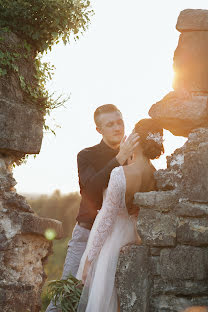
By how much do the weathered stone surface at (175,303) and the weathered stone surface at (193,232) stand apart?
13.7 inches

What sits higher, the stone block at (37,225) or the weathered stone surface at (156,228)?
the stone block at (37,225)

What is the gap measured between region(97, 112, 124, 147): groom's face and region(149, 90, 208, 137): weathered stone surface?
713 mm

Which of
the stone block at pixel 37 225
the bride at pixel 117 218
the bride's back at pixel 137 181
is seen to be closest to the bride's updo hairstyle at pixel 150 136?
the bride at pixel 117 218

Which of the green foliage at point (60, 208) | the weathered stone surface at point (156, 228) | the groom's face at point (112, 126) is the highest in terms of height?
the green foliage at point (60, 208)

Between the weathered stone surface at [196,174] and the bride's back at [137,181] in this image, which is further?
the bride's back at [137,181]

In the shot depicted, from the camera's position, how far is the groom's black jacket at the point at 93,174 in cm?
308

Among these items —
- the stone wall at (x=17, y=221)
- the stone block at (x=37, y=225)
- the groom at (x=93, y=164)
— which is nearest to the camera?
the groom at (x=93, y=164)

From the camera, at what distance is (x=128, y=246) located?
2.70m

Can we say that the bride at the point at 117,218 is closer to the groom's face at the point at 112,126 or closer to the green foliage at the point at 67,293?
the green foliage at the point at 67,293

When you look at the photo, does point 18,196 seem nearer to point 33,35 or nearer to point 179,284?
point 33,35

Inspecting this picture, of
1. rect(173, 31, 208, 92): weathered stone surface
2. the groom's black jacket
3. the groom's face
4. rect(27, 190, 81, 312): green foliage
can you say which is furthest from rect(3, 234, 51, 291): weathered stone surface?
rect(27, 190, 81, 312): green foliage

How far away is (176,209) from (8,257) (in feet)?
5.78

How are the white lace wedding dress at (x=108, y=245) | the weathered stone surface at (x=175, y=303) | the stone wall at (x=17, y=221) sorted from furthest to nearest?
the stone wall at (x=17, y=221) < the white lace wedding dress at (x=108, y=245) < the weathered stone surface at (x=175, y=303)

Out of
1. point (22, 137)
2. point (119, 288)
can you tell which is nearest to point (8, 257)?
point (22, 137)
